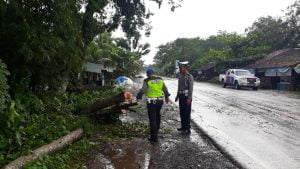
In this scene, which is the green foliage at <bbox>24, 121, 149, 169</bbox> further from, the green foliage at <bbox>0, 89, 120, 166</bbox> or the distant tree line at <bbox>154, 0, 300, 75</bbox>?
the distant tree line at <bbox>154, 0, 300, 75</bbox>

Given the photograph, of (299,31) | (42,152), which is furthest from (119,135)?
(299,31)

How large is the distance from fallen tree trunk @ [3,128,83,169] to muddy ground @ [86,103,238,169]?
609mm

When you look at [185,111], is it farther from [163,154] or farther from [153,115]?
[163,154]

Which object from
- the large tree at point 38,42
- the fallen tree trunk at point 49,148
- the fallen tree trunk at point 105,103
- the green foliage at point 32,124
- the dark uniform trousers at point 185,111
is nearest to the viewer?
the fallen tree trunk at point 49,148

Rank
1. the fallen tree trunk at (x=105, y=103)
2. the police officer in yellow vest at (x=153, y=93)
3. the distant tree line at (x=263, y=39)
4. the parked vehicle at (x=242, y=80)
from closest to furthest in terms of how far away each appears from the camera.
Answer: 1. the police officer in yellow vest at (x=153, y=93)
2. the fallen tree trunk at (x=105, y=103)
3. the parked vehicle at (x=242, y=80)
4. the distant tree line at (x=263, y=39)

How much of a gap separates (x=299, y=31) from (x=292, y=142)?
43737 mm

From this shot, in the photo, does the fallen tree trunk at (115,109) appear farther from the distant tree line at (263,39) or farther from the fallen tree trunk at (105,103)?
Result: the distant tree line at (263,39)

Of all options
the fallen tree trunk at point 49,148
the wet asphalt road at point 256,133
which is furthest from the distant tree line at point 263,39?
the fallen tree trunk at point 49,148

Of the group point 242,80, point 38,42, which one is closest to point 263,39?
point 242,80

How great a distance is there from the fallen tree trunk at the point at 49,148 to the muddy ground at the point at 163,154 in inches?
24.0

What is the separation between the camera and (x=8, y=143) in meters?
6.43

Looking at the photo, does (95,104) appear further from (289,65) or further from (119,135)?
(289,65)

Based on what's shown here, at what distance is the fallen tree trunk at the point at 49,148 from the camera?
5.59m

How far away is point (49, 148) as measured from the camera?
22.3ft
